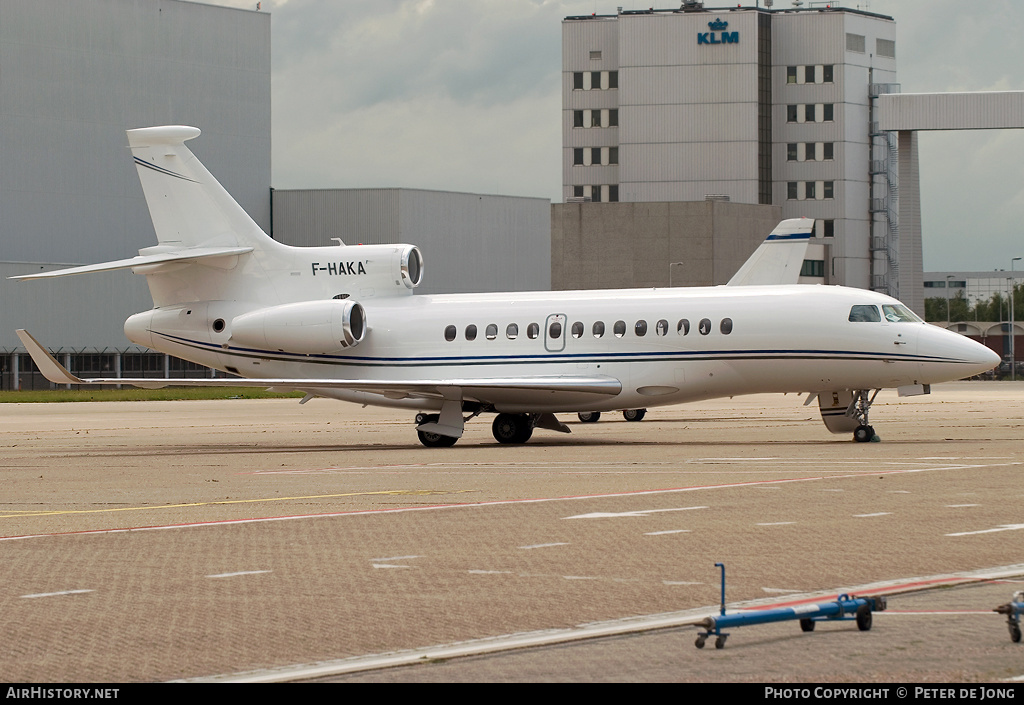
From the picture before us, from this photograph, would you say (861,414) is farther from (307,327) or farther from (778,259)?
(778,259)

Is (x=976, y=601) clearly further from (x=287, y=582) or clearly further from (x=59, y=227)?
(x=59, y=227)

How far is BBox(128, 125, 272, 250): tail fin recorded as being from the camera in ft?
111

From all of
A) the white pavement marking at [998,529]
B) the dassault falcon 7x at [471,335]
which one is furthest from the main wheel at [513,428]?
the white pavement marking at [998,529]

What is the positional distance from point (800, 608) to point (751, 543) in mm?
4495

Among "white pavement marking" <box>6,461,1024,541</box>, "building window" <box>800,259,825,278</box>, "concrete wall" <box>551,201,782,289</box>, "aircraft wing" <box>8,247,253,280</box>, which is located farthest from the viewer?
"building window" <box>800,259,825,278</box>

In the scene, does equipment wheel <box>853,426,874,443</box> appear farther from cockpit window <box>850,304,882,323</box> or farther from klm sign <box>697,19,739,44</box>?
klm sign <box>697,19,739,44</box>

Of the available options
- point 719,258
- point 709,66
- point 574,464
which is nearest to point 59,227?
point 719,258

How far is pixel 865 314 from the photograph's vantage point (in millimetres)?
29297

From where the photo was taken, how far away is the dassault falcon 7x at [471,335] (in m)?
29.3

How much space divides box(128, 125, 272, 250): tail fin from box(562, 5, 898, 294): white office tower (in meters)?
100.0

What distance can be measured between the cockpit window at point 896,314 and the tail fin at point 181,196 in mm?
14931

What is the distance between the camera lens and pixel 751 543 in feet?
44.5

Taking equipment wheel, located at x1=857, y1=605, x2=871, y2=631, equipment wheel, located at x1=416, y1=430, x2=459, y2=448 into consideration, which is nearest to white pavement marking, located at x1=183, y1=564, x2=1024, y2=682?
equipment wheel, located at x1=857, y1=605, x2=871, y2=631

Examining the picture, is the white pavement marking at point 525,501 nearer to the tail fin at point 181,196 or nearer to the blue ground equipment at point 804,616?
the blue ground equipment at point 804,616
